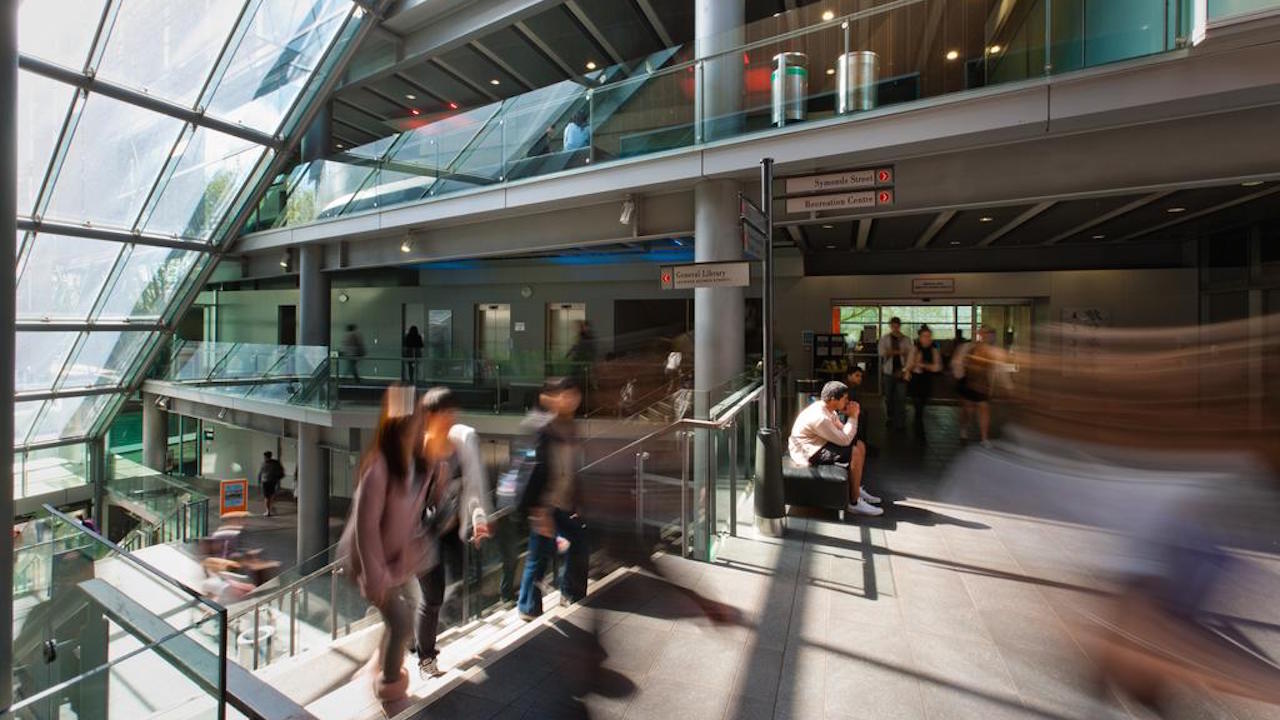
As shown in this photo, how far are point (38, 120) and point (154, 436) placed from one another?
14396mm

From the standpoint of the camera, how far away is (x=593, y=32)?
14.0 meters

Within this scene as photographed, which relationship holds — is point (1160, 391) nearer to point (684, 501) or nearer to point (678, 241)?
point (684, 501)

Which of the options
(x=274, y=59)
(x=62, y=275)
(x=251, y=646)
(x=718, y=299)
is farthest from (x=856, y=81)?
(x=62, y=275)

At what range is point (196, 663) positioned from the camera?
7.26 feet

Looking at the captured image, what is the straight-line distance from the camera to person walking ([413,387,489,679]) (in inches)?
134

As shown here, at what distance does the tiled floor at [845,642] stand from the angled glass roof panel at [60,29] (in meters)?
11.4

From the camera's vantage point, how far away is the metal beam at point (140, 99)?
9227 mm

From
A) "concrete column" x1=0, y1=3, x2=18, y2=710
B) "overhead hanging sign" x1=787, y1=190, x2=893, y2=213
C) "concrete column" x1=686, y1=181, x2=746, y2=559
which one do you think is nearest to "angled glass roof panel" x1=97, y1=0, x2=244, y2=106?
"concrete column" x1=0, y1=3, x2=18, y2=710

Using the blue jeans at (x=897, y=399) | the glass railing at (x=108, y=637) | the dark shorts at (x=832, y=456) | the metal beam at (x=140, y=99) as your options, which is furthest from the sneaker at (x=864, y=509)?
the metal beam at (x=140, y=99)

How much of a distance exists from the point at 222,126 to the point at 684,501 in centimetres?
1239

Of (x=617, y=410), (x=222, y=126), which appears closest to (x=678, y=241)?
(x=617, y=410)

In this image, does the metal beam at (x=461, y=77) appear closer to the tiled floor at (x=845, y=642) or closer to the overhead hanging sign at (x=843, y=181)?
the overhead hanging sign at (x=843, y=181)

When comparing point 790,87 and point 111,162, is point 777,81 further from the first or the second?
point 111,162

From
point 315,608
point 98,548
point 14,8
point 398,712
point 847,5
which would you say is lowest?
point 315,608
